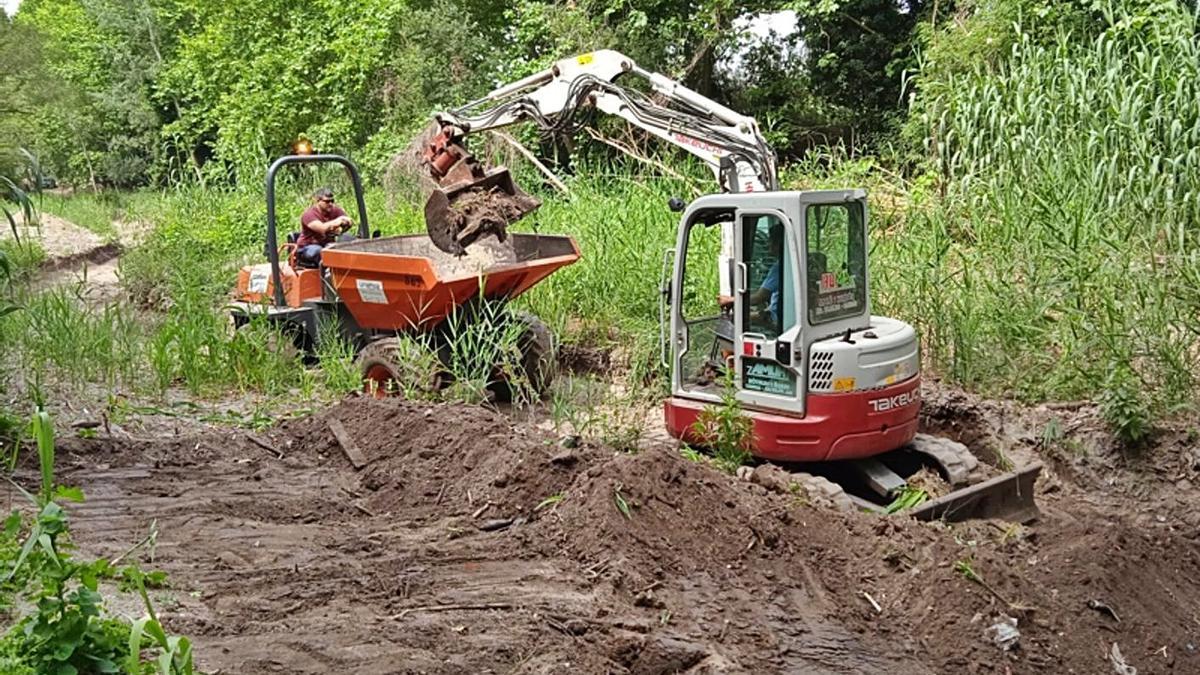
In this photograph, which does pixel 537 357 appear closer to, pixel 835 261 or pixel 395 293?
pixel 395 293

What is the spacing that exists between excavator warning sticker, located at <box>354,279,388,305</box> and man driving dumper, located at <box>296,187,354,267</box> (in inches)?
55.1

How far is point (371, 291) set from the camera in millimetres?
7711

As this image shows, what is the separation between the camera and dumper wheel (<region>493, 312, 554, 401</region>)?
26.1 feet

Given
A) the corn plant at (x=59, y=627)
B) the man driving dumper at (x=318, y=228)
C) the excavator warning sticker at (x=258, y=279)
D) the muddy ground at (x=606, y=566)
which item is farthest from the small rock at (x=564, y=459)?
the excavator warning sticker at (x=258, y=279)

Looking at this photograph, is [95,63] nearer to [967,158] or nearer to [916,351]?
[967,158]

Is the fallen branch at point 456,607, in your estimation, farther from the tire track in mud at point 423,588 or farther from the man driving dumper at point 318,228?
the man driving dumper at point 318,228

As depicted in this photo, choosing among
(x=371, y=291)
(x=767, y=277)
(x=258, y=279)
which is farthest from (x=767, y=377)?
(x=258, y=279)

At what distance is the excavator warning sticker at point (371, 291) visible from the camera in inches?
300

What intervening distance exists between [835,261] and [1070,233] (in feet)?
8.11

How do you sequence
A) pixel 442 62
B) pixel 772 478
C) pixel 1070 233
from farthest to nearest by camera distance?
pixel 442 62 < pixel 1070 233 < pixel 772 478

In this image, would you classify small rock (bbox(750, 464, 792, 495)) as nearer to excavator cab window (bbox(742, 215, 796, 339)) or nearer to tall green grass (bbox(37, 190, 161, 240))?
excavator cab window (bbox(742, 215, 796, 339))

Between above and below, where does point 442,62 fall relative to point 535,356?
above

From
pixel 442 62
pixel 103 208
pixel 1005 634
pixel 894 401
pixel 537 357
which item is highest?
pixel 442 62

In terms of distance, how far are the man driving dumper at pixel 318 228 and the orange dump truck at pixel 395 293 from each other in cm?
12
